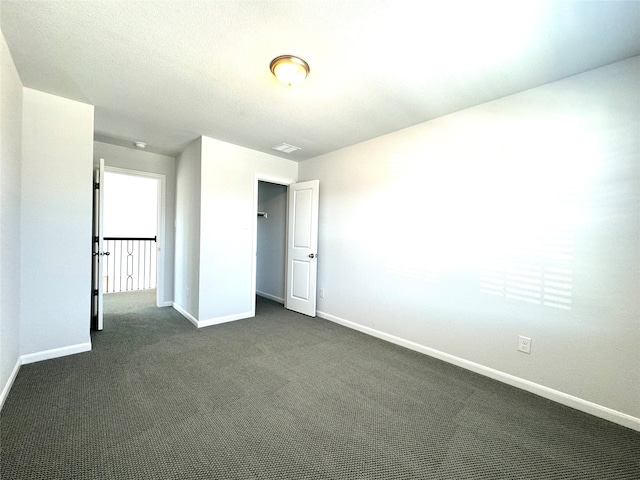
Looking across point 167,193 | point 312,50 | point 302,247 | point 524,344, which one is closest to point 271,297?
point 302,247

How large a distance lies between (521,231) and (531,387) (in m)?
1.33

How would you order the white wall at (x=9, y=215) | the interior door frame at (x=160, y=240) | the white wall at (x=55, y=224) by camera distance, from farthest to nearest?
the interior door frame at (x=160, y=240)
the white wall at (x=55, y=224)
the white wall at (x=9, y=215)

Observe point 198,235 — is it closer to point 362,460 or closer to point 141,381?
point 141,381

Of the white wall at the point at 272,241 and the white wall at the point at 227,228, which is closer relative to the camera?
the white wall at the point at 227,228

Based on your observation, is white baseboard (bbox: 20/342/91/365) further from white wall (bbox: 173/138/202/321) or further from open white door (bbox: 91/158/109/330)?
white wall (bbox: 173/138/202/321)

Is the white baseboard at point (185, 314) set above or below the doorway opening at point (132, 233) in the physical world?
below

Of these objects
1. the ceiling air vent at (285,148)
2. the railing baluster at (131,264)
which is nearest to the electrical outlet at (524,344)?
the ceiling air vent at (285,148)

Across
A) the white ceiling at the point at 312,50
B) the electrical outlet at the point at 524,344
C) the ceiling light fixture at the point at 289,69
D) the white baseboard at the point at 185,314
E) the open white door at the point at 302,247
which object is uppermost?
the white ceiling at the point at 312,50

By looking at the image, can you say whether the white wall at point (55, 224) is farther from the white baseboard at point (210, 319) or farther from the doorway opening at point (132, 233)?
the doorway opening at point (132, 233)

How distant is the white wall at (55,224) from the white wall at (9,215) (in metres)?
0.13

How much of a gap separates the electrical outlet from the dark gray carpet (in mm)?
368

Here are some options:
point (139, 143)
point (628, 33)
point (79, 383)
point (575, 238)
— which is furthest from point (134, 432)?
point (628, 33)

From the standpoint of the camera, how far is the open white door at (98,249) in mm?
3373

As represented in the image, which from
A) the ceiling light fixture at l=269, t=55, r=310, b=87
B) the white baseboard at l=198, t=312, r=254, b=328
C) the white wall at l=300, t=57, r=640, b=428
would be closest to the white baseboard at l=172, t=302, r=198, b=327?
the white baseboard at l=198, t=312, r=254, b=328
